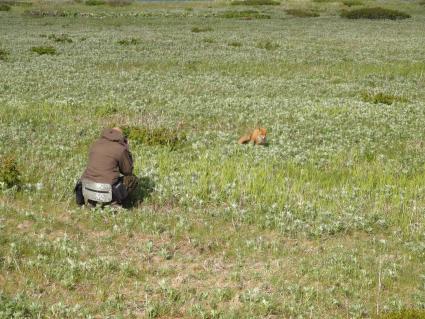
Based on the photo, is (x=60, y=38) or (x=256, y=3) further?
(x=256, y=3)

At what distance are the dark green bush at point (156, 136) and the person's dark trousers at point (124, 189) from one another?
13.7ft

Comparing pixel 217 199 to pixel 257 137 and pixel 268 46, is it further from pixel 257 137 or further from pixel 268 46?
pixel 268 46

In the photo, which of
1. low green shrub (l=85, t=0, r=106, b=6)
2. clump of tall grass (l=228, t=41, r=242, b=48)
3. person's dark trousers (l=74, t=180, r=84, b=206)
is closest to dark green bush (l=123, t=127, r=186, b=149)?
person's dark trousers (l=74, t=180, r=84, b=206)

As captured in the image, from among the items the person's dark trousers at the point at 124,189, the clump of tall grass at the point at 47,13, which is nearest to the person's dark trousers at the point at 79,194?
the person's dark trousers at the point at 124,189

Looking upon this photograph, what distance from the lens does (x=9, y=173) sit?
1259 cm

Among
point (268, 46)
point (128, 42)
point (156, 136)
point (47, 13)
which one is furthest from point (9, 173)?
point (47, 13)

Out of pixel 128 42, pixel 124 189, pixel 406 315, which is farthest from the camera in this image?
pixel 128 42

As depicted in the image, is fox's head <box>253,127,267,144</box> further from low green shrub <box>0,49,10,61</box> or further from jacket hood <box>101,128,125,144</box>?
low green shrub <box>0,49,10,61</box>

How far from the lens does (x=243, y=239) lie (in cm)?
1092

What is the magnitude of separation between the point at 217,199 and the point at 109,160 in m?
2.80

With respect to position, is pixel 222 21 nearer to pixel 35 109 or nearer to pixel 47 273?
pixel 35 109

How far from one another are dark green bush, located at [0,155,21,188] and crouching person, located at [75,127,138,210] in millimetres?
1784

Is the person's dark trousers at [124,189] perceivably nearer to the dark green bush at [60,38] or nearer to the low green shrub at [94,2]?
the dark green bush at [60,38]

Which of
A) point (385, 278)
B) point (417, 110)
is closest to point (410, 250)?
point (385, 278)
